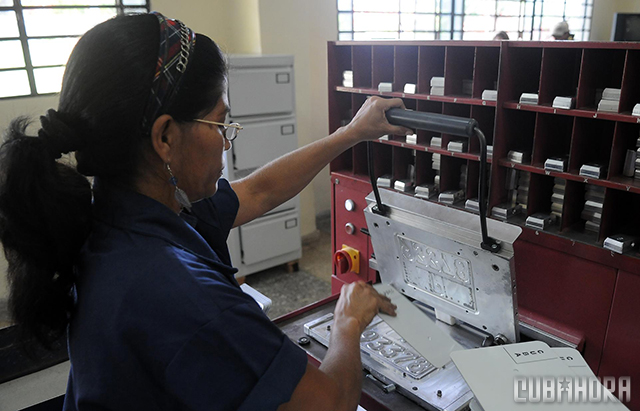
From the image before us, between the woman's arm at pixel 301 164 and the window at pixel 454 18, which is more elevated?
the window at pixel 454 18

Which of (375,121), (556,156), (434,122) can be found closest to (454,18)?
(556,156)

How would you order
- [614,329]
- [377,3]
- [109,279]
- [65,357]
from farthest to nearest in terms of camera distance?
[377,3] → [65,357] → [614,329] → [109,279]

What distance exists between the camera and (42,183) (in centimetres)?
72

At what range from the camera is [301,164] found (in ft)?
4.41

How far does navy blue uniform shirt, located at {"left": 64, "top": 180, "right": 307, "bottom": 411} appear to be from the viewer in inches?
25.8

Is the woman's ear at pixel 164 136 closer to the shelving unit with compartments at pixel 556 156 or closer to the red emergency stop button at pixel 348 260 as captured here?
the shelving unit with compartments at pixel 556 156

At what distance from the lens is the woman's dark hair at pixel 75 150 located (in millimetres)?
708

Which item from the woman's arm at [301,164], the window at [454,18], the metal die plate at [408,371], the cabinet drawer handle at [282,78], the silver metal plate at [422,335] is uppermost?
the window at [454,18]

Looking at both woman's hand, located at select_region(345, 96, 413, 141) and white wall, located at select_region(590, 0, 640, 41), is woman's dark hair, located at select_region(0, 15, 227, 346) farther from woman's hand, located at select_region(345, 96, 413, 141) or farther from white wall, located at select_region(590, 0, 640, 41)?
white wall, located at select_region(590, 0, 640, 41)

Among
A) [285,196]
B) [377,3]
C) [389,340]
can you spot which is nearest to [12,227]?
[285,196]

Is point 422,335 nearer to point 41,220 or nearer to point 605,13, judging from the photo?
point 41,220

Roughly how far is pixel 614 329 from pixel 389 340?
531 mm

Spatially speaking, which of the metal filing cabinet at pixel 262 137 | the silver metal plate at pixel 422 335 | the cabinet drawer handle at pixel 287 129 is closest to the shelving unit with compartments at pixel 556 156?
the silver metal plate at pixel 422 335

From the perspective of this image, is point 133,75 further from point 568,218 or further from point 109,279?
point 568,218
